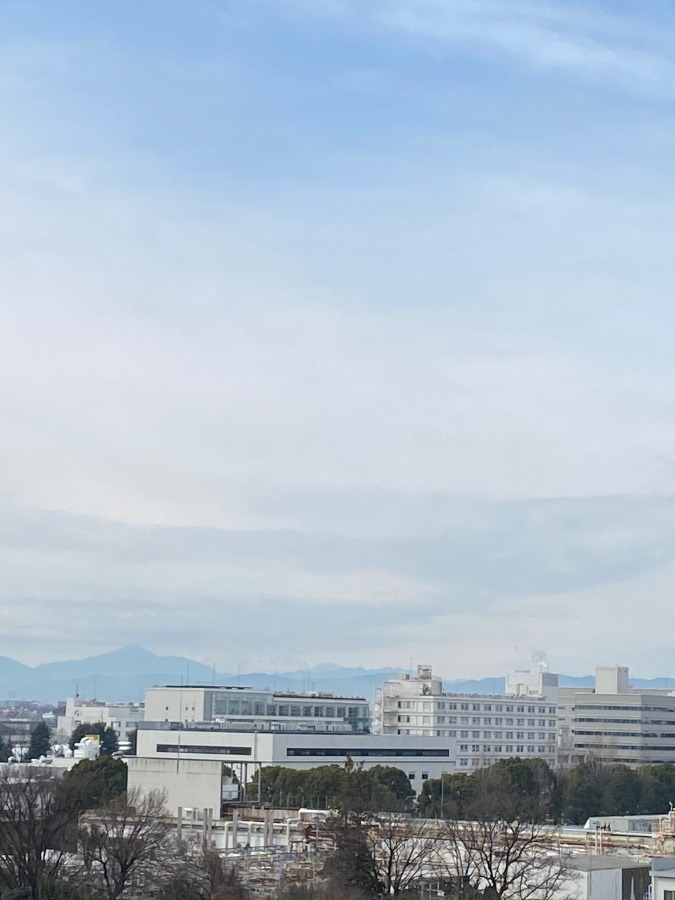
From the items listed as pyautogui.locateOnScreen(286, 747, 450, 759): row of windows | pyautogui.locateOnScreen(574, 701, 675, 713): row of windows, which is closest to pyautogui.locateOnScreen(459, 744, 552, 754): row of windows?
pyautogui.locateOnScreen(574, 701, 675, 713): row of windows

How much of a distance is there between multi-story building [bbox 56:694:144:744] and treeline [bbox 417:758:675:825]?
69.7m

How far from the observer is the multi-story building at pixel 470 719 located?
120m

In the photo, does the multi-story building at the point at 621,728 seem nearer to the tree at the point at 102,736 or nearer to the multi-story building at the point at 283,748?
the multi-story building at the point at 283,748

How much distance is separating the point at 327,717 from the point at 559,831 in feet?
198

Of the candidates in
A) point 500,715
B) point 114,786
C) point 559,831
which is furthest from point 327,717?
point 559,831

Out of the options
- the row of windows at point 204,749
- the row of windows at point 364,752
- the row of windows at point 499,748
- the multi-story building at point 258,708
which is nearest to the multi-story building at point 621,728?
the row of windows at point 499,748

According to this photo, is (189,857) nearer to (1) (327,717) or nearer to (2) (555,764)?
(1) (327,717)

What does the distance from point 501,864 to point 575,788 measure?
149 feet

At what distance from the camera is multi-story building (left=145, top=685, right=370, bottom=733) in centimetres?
10694

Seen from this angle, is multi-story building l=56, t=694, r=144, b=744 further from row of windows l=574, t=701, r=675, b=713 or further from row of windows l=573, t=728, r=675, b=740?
row of windows l=573, t=728, r=675, b=740

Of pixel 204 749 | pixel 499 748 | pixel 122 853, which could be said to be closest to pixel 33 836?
pixel 122 853

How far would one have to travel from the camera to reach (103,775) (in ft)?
258

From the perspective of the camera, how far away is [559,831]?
1967 inches

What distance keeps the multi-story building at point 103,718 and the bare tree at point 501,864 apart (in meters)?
111
